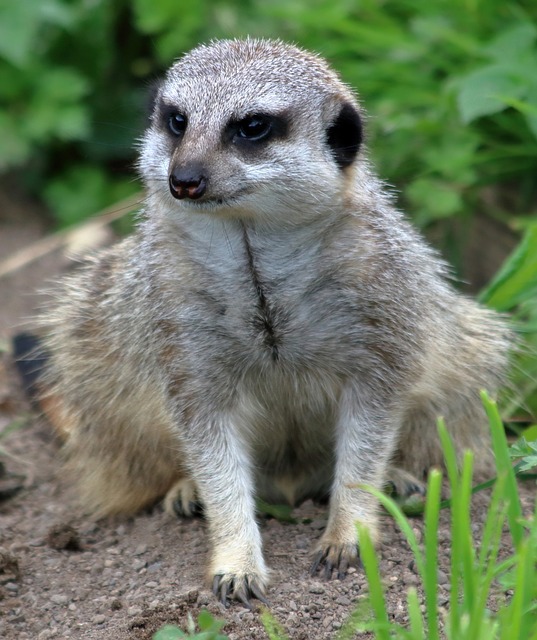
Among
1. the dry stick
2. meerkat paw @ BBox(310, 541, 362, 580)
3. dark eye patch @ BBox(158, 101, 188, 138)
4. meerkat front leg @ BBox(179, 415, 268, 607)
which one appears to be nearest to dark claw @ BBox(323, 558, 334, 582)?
meerkat paw @ BBox(310, 541, 362, 580)

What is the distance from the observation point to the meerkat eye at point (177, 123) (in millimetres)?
2878

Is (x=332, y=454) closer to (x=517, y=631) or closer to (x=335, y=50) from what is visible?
(x=517, y=631)

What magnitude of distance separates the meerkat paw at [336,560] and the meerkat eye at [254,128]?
1.14m

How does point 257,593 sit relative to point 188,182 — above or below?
below

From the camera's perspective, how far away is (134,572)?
301 cm

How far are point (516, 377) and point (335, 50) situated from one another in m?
1.99

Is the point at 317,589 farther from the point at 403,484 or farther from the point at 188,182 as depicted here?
the point at 188,182

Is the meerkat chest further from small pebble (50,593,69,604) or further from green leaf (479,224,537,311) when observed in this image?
green leaf (479,224,537,311)

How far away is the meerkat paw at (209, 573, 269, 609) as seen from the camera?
109 inches

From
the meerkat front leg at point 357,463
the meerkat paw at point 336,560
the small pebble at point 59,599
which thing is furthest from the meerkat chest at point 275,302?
the small pebble at point 59,599

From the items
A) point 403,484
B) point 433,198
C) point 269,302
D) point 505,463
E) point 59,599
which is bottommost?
point 59,599

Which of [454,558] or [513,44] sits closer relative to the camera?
[454,558]

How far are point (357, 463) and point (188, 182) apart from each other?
3.15ft

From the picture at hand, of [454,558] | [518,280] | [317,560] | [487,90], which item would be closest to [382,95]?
[487,90]
